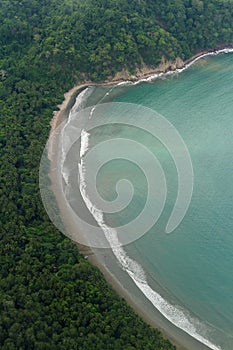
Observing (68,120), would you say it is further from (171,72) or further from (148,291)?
(148,291)

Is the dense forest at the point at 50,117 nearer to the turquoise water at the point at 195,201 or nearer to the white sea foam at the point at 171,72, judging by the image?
the white sea foam at the point at 171,72

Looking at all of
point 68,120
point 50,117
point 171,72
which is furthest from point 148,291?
point 171,72

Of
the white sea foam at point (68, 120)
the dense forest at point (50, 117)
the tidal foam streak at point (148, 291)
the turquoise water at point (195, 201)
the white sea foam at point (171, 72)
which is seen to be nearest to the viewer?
the dense forest at point (50, 117)

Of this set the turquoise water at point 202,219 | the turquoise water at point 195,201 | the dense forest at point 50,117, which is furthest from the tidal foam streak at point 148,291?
the dense forest at point 50,117

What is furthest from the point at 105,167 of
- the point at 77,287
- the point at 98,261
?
the point at 77,287

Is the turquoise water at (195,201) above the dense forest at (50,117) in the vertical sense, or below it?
below

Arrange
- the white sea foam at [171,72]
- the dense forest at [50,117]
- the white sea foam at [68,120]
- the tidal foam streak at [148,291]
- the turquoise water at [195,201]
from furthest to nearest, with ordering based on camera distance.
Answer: the white sea foam at [171,72], the white sea foam at [68,120], the turquoise water at [195,201], the tidal foam streak at [148,291], the dense forest at [50,117]

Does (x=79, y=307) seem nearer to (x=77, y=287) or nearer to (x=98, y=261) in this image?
(x=77, y=287)
